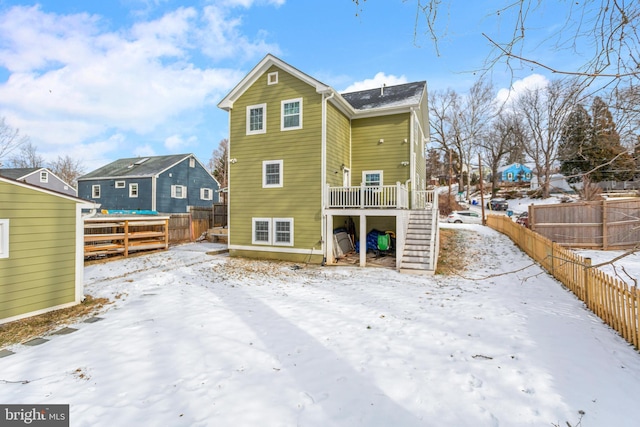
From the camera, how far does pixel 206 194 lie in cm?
3191

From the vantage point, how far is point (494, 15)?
2096mm

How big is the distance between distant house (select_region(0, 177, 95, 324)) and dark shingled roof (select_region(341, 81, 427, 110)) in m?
11.8

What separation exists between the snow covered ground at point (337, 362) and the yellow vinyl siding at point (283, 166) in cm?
498

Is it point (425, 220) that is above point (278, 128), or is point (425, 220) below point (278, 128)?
below

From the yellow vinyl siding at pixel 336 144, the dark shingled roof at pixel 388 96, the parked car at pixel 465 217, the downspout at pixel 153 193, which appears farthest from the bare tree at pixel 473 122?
the downspout at pixel 153 193

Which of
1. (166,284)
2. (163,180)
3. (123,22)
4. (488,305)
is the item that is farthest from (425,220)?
(163,180)

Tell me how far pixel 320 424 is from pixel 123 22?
14207 millimetres

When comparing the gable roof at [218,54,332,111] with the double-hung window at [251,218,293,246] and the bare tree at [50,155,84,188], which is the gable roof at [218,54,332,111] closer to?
the double-hung window at [251,218,293,246]

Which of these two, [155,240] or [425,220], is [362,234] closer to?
[425,220]

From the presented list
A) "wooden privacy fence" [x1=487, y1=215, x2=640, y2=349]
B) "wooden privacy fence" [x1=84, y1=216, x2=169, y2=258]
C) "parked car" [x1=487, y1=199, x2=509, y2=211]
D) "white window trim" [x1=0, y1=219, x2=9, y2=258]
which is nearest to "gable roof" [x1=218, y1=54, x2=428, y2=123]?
"wooden privacy fence" [x1=84, y1=216, x2=169, y2=258]

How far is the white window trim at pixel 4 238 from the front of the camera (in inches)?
229

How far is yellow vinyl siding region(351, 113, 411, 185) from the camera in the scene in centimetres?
1323

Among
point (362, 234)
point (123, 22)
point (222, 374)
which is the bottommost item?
point (222, 374)

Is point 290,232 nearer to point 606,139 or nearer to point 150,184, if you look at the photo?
point 606,139
